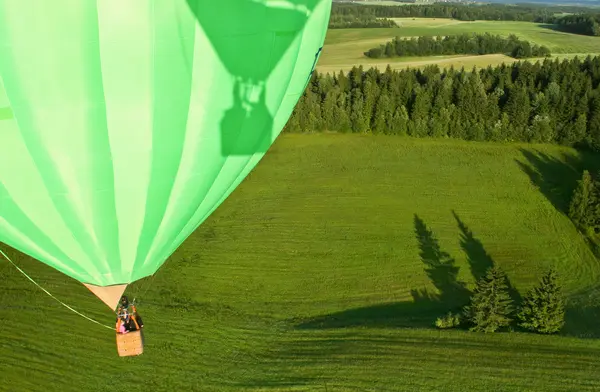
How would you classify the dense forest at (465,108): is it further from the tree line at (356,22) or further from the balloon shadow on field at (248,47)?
the tree line at (356,22)

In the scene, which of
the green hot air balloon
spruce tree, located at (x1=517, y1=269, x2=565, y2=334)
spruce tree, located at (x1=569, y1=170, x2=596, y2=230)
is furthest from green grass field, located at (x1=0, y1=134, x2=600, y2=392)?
the green hot air balloon

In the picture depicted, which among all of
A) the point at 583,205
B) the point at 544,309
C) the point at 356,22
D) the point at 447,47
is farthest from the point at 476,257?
the point at 356,22

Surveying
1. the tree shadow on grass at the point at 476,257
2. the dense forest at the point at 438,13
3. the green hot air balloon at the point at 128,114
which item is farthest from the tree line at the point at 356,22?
the green hot air balloon at the point at 128,114

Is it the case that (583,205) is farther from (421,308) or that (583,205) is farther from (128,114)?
(128,114)

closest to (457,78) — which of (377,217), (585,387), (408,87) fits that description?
(408,87)

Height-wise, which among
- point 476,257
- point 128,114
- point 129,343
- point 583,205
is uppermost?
point 128,114
